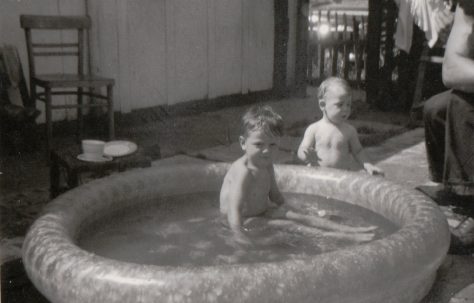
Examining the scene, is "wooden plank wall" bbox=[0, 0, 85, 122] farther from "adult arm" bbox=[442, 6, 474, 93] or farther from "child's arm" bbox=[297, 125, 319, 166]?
"adult arm" bbox=[442, 6, 474, 93]

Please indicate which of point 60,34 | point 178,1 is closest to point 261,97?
point 178,1

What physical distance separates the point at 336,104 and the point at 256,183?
36.3 inches

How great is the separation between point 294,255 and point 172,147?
126 inches

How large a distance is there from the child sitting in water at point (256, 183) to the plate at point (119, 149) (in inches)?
33.0

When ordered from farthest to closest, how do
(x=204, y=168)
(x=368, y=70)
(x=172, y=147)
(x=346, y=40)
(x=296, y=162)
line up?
1. (x=346, y=40)
2. (x=368, y=70)
3. (x=172, y=147)
4. (x=296, y=162)
5. (x=204, y=168)

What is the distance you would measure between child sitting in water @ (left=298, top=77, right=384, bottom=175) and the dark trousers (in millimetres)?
437

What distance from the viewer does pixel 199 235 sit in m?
3.47

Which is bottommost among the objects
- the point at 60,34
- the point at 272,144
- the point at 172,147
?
the point at 172,147

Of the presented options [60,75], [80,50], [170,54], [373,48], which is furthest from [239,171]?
[373,48]

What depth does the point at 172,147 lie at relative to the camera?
20.1ft

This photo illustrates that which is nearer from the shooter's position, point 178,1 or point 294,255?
point 294,255

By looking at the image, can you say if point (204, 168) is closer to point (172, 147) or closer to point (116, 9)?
point (172, 147)

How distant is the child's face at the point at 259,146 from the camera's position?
3186 millimetres

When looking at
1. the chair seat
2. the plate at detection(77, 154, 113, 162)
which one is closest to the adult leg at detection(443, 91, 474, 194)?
the plate at detection(77, 154, 113, 162)
